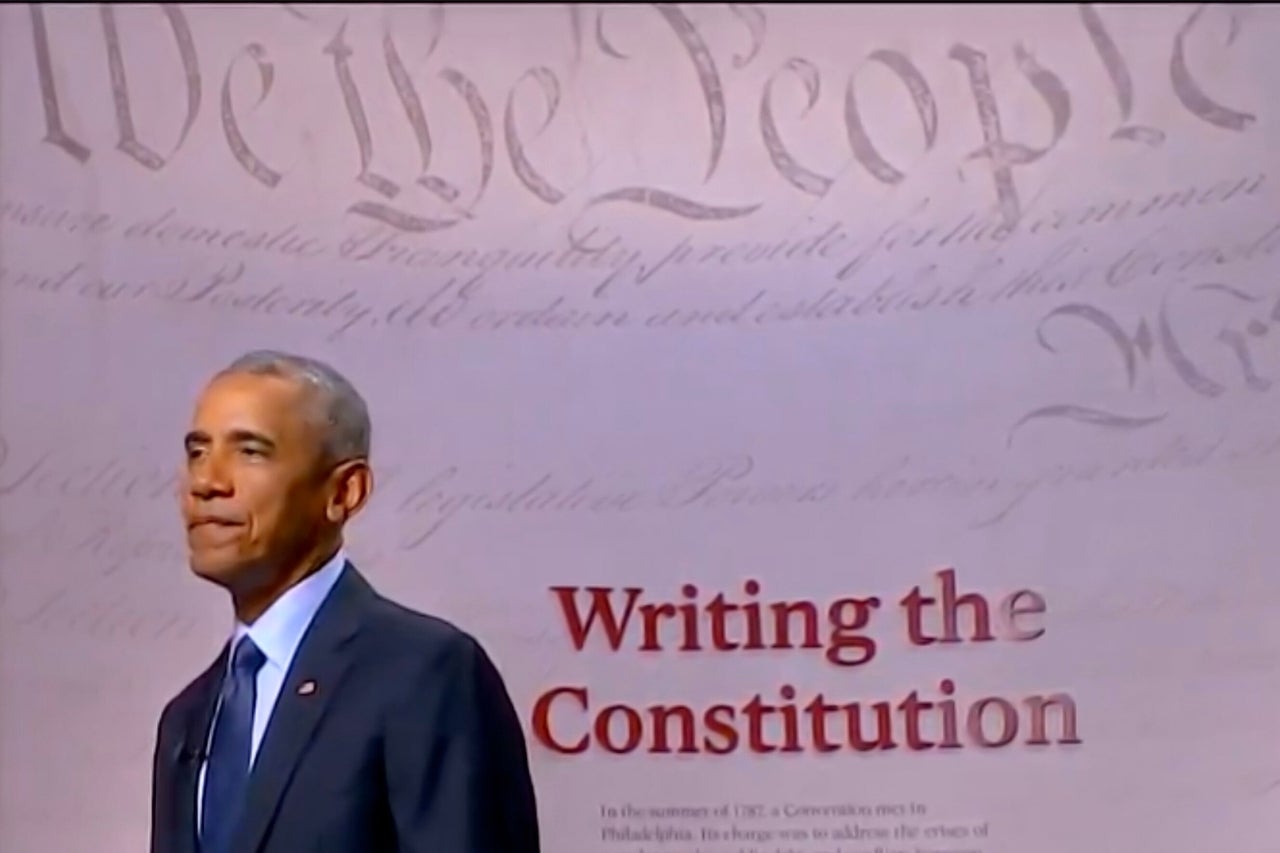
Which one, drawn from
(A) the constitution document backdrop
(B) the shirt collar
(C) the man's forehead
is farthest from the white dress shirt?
(A) the constitution document backdrop

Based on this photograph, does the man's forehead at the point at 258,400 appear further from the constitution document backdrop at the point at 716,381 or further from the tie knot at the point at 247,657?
the constitution document backdrop at the point at 716,381

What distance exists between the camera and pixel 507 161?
1.74 m

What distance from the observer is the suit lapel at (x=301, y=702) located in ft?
3.62

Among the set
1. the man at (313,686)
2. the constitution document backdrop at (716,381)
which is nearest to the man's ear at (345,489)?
the man at (313,686)

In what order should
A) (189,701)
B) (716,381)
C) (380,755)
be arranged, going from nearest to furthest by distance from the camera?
(380,755), (189,701), (716,381)

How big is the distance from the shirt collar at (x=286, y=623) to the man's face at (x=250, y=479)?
0.02 meters

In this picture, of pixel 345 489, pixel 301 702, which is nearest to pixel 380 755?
pixel 301 702

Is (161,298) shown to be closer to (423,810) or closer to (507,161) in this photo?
(507,161)

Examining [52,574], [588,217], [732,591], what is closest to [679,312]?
[588,217]

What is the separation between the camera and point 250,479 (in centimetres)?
114

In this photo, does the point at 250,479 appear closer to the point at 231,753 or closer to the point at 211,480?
the point at 211,480

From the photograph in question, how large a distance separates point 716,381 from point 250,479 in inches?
24.7

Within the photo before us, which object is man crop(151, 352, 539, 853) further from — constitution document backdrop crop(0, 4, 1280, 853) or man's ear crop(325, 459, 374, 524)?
constitution document backdrop crop(0, 4, 1280, 853)

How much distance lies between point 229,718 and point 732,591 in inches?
23.8
